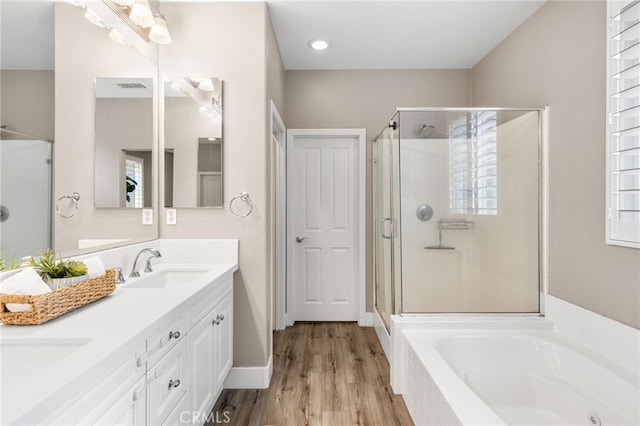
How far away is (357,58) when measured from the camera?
307 centimetres

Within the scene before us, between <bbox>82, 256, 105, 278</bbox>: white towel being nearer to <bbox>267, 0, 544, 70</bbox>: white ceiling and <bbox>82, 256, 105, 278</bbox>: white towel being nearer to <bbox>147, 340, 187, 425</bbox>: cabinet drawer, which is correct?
<bbox>147, 340, 187, 425</bbox>: cabinet drawer

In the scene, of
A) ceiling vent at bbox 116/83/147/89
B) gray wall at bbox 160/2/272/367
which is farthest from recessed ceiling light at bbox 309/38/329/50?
ceiling vent at bbox 116/83/147/89

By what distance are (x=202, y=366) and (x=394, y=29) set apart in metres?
2.73

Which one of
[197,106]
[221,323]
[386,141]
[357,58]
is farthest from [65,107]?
[357,58]

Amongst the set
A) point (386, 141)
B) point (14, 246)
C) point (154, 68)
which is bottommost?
point (14, 246)

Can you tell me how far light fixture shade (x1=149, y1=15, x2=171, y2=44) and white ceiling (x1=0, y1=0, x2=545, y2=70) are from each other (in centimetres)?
71

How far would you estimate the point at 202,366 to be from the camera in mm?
1598

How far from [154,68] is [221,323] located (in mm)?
1755

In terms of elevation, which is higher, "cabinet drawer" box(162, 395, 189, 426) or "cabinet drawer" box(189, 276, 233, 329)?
"cabinet drawer" box(189, 276, 233, 329)

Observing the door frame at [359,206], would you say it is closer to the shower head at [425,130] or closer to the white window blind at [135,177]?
the shower head at [425,130]

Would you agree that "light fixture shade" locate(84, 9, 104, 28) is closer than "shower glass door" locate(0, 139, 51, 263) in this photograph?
No

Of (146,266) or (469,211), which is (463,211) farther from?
(146,266)

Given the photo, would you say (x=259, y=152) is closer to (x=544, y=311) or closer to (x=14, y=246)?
(x=14, y=246)

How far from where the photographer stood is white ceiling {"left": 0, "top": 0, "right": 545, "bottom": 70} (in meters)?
2.28
